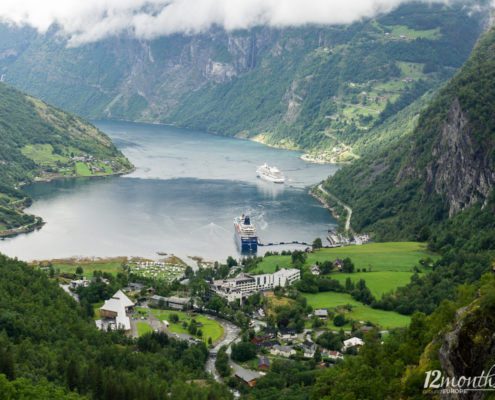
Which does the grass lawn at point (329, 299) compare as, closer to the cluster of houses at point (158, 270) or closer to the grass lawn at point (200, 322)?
the grass lawn at point (200, 322)

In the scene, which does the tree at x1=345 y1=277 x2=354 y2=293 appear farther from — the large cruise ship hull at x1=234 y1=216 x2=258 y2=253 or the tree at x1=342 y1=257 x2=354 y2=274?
the large cruise ship hull at x1=234 y1=216 x2=258 y2=253

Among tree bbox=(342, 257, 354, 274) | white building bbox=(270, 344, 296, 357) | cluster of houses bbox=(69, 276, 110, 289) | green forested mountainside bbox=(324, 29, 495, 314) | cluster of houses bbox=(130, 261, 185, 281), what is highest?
green forested mountainside bbox=(324, 29, 495, 314)

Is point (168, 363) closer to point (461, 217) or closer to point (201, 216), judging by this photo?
point (461, 217)

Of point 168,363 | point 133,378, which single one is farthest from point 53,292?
point 133,378

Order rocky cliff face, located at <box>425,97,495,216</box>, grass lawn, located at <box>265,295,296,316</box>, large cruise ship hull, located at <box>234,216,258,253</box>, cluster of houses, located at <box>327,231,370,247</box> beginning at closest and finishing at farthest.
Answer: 1. grass lawn, located at <box>265,295,296,316</box>
2. rocky cliff face, located at <box>425,97,495,216</box>
3. large cruise ship hull, located at <box>234,216,258,253</box>
4. cluster of houses, located at <box>327,231,370,247</box>

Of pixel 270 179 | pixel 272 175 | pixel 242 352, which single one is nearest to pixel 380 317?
pixel 242 352

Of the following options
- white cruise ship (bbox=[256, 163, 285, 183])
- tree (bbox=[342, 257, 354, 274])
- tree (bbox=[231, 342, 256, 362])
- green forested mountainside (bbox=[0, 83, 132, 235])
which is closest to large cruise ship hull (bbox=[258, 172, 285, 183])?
white cruise ship (bbox=[256, 163, 285, 183])
